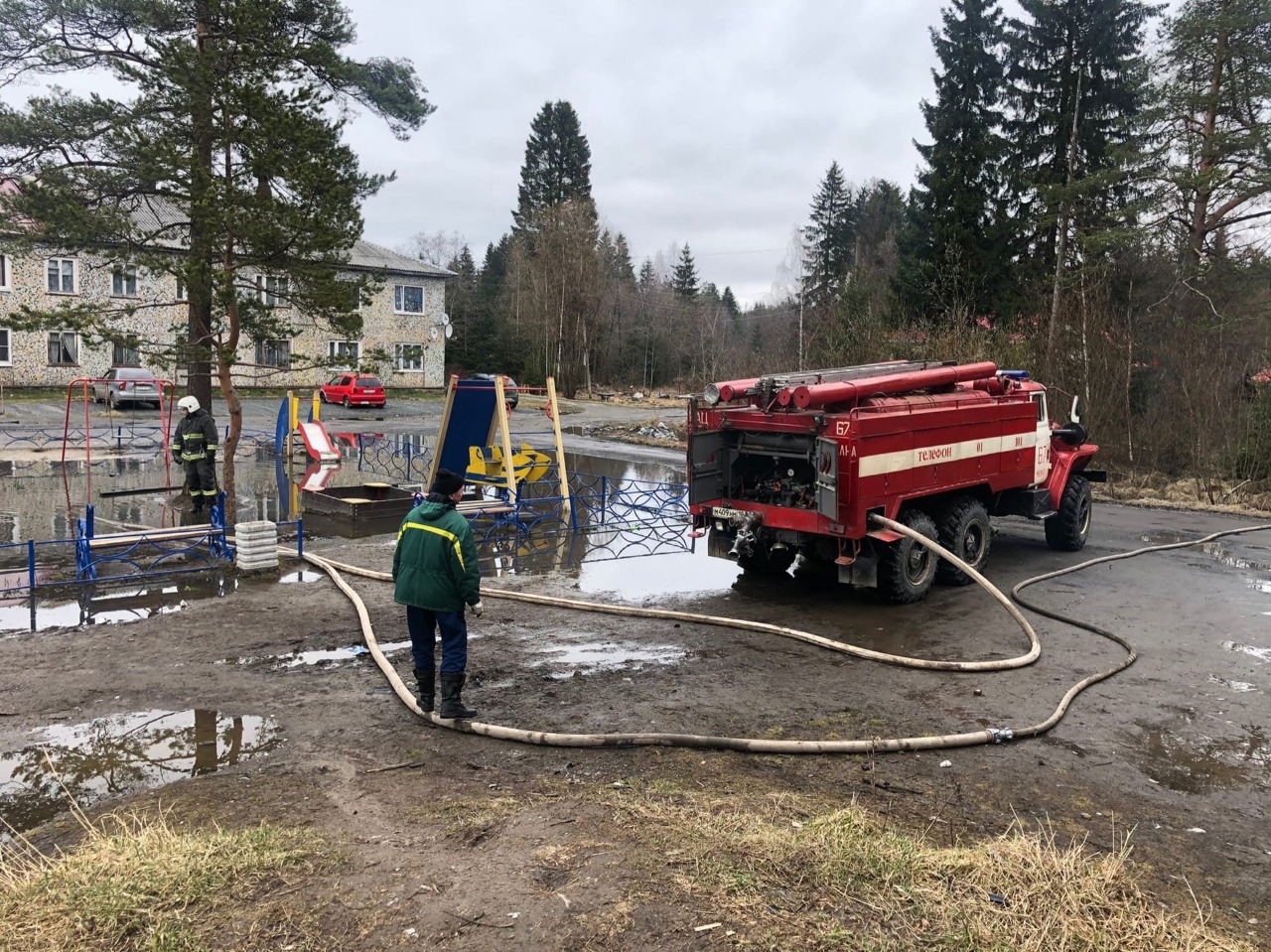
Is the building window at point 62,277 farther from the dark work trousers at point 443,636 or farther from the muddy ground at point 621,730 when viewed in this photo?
the dark work trousers at point 443,636

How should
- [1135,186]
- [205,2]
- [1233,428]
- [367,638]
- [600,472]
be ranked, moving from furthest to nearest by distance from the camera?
[1135,186], [600,472], [1233,428], [205,2], [367,638]

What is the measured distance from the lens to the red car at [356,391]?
4019 cm

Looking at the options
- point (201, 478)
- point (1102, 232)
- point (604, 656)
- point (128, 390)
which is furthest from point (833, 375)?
point (128, 390)

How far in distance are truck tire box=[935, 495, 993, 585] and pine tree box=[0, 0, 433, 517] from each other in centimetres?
899

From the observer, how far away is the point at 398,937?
346cm

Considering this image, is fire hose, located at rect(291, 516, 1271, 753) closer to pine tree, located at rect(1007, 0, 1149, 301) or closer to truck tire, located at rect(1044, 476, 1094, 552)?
truck tire, located at rect(1044, 476, 1094, 552)

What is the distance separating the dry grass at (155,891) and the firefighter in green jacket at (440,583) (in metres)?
1.83

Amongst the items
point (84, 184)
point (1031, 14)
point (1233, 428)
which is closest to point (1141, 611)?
point (1233, 428)

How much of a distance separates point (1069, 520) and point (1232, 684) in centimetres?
587

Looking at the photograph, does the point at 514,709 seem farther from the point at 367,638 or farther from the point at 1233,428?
the point at 1233,428

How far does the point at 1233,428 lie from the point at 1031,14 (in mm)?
16760

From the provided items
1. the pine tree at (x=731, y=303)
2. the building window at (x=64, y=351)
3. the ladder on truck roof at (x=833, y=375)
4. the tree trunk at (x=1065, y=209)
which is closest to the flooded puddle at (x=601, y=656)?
the ladder on truck roof at (x=833, y=375)

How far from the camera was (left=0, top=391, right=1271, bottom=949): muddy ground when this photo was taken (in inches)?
154

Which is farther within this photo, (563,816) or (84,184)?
(84,184)
